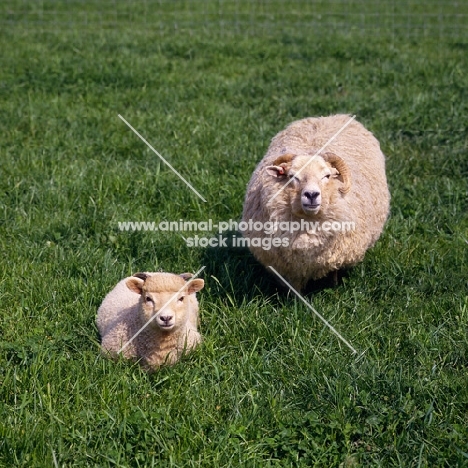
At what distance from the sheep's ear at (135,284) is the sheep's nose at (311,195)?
3.23 feet

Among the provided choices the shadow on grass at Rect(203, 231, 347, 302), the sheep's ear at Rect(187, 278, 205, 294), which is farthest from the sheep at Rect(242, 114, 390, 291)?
the sheep's ear at Rect(187, 278, 205, 294)

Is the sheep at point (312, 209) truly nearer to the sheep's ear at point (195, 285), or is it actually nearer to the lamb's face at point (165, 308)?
the sheep's ear at point (195, 285)

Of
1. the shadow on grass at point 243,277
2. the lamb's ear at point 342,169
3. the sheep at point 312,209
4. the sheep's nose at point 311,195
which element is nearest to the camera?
the sheep's nose at point 311,195

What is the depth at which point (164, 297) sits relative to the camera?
3479 mm

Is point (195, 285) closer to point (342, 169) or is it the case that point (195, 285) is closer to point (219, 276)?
point (219, 276)

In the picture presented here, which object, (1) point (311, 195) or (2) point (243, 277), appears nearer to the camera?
(1) point (311, 195)

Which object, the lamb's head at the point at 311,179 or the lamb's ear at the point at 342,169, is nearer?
the lamb's head at the point at 311,179

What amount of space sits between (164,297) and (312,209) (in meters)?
0.96

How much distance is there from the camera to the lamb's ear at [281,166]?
13.1 ft

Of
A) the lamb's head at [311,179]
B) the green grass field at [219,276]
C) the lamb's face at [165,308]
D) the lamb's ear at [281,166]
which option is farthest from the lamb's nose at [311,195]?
the lamb's face at [165,308]

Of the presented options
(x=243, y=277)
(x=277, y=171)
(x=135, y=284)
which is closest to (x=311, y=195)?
(x=277, y=171)

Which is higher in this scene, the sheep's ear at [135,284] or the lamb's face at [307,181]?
the lamb's face at [307,181]

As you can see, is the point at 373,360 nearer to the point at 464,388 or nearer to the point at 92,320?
the point at 464,388

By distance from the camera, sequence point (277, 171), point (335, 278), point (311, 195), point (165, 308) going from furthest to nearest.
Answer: point (335, 278) < point (277, 171) < point (311, 195) < point (165, 308)
